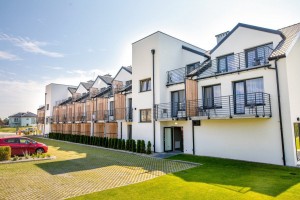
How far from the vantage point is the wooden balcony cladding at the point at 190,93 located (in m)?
15.3

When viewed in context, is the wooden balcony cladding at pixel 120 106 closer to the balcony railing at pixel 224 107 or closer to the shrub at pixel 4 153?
the balcony railing at pixel 224 107

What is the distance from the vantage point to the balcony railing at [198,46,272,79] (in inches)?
522

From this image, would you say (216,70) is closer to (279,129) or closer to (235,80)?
(235,80)

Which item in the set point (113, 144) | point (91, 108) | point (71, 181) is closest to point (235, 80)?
point (71, 181)

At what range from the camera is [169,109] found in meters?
17.6

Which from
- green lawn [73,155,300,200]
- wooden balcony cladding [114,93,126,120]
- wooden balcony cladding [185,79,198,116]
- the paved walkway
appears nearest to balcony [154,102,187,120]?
wooden balcony cladding [185,79,198,116]

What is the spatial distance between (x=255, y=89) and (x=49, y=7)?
12305 mm

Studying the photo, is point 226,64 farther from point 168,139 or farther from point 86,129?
point 86,129

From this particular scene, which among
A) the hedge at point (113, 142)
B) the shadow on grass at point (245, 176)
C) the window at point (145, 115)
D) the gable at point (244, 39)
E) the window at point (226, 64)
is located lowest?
the shadow on grass at point (245, 176)

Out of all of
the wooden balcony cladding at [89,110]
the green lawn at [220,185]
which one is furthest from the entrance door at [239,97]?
the wooden balcony cladding at [89,110]

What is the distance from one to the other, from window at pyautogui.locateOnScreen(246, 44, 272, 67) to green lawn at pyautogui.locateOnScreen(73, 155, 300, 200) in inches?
249

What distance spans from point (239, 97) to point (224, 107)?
3.91 feet

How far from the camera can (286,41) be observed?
12.7m

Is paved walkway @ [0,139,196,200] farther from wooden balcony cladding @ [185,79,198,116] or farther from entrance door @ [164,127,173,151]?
entrance door @ [164,127,173,151]
